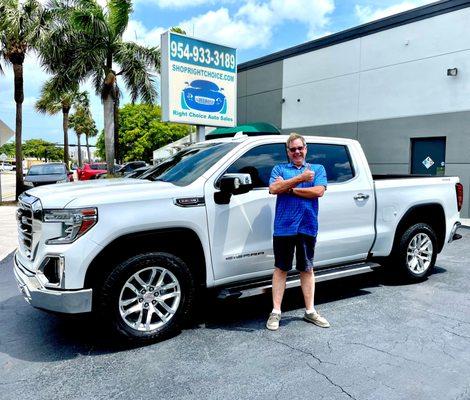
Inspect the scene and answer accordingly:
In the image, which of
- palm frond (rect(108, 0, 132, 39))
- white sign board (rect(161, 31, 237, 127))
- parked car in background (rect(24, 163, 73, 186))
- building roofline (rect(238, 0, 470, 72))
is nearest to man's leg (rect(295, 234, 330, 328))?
white sign board (rect(161, 31, 237, 127))

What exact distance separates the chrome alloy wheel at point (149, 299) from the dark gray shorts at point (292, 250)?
98 cm

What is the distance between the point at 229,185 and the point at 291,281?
126 cm

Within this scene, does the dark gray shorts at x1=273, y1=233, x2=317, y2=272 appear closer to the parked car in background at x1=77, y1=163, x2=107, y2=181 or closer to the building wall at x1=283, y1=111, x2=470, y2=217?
the building wall at x1=283, y1=111, x2=470, y2=217

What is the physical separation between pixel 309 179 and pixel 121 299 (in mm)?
1961

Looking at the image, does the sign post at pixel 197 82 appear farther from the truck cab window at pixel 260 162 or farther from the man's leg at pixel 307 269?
the man's leg at pixel 307 269

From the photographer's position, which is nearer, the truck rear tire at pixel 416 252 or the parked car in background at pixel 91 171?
the truck rear tire at pixel 416 252

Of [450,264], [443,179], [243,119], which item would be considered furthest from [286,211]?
[243,119]

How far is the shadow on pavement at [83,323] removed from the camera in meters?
3.69

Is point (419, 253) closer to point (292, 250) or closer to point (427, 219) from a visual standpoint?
point (427, 219)

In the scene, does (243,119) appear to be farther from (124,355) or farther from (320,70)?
(124,355)

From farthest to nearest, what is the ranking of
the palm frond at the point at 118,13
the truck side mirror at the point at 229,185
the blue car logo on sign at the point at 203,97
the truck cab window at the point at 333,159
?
the palm frond at the point at 118,13 < the blue car logo on sign at the point at 203,97 < the truck cab window at the point at 333,159 < the truck side mirror at the point at 229,185

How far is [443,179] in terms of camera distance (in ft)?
18.8

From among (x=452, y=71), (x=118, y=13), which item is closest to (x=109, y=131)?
(x=118, y=13)

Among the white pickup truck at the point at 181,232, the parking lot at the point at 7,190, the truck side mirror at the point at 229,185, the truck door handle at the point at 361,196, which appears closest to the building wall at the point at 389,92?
the white pickup truck at the point at 181,232
